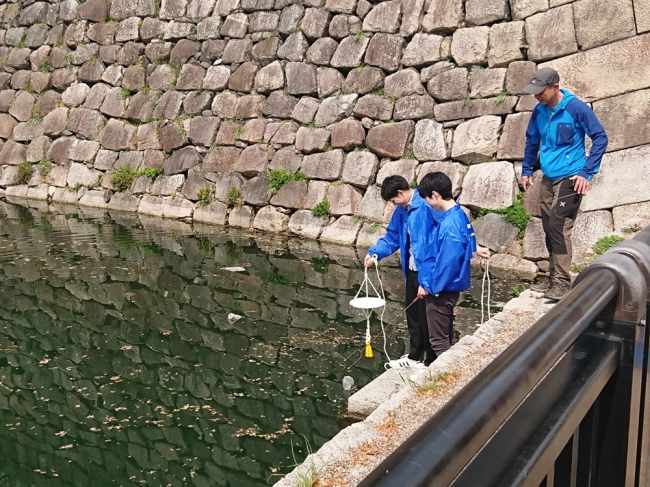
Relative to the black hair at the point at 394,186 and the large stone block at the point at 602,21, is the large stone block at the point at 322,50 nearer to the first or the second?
the large stone block at the point at 602,21

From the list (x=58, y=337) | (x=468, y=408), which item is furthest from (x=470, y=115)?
(x=468, y=408)

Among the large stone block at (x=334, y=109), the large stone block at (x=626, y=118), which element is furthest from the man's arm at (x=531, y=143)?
the large stone block at (x=334, y=109)

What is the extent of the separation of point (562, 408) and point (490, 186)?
777 cm

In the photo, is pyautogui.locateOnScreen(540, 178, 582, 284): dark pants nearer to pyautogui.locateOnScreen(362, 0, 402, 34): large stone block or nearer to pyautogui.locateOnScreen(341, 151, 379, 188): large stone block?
pyautogui.locateOnScreen(341, 151, 379, 188): large stone block

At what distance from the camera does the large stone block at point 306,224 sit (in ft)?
34.2

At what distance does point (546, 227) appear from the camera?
18.7 feet

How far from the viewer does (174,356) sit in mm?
5941

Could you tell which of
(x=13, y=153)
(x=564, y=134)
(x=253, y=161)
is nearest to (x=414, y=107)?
(x=253, y=161)

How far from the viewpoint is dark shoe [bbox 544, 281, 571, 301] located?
549cm

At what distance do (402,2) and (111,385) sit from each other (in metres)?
7.58

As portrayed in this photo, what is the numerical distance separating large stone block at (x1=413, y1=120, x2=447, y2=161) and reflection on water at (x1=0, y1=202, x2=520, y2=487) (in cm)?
174

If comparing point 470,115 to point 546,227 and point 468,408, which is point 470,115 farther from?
point 468,408

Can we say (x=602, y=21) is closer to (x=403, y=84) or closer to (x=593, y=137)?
(x=403, y=84)

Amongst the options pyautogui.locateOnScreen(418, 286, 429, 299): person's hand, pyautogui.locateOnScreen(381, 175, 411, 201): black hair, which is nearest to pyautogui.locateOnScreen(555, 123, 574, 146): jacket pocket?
pyautogui.locateOnScreen(381, 175, 411, 201): black hair
